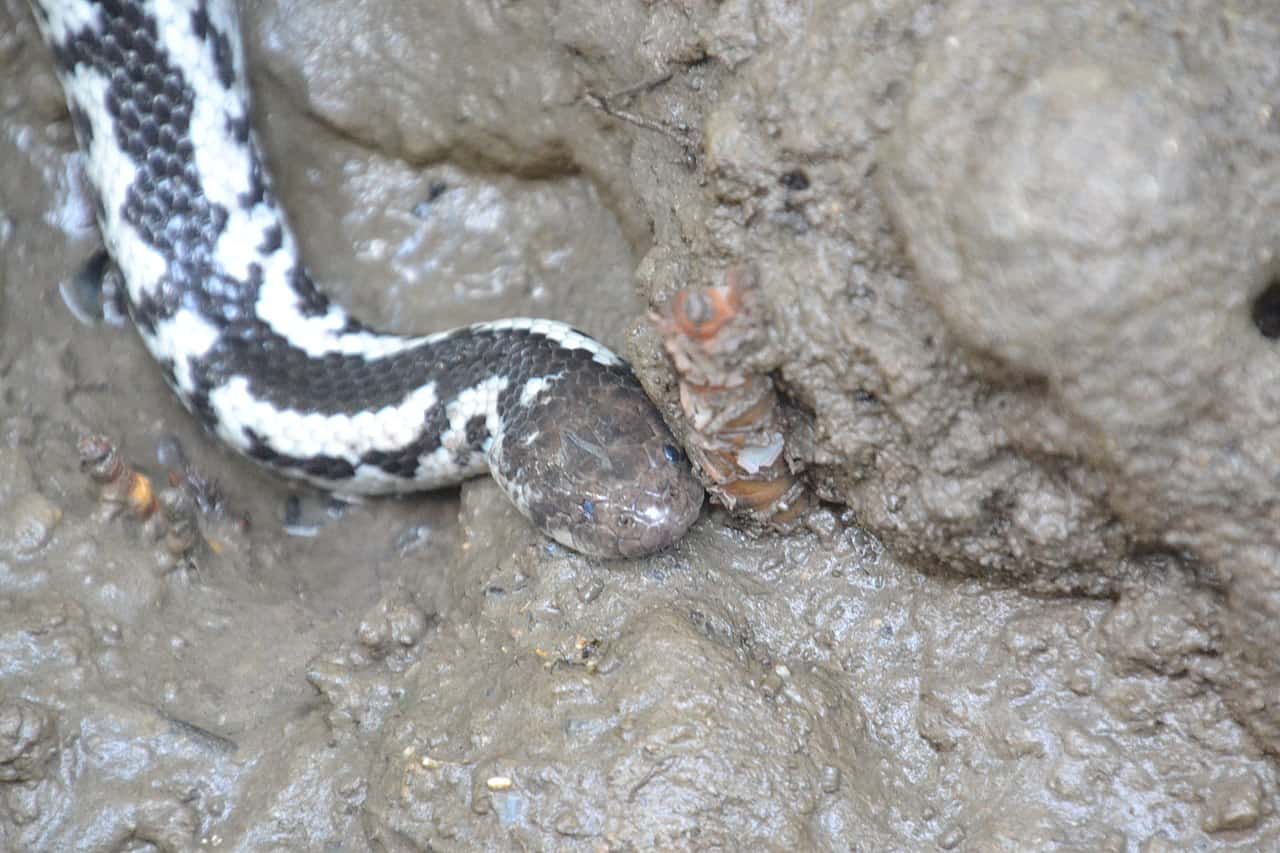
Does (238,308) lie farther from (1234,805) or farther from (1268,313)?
(1234,805)

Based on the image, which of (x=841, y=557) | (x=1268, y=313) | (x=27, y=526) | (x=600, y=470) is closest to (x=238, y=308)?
(x=27, y=526)

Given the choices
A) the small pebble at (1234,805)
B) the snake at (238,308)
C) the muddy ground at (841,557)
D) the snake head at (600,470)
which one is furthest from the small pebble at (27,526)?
the small pebble at (1234,805)

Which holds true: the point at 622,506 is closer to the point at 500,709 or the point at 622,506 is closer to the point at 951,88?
the point at 500,709

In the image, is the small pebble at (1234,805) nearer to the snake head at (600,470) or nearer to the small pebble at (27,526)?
the snake head at (600,470)

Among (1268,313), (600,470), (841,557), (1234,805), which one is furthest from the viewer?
(600,470)

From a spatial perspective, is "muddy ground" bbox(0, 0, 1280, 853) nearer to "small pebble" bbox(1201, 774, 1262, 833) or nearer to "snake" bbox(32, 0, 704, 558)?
"small pebble" bbox(1201, 774, 1262, 833)

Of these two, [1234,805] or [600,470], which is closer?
[1234,805]
